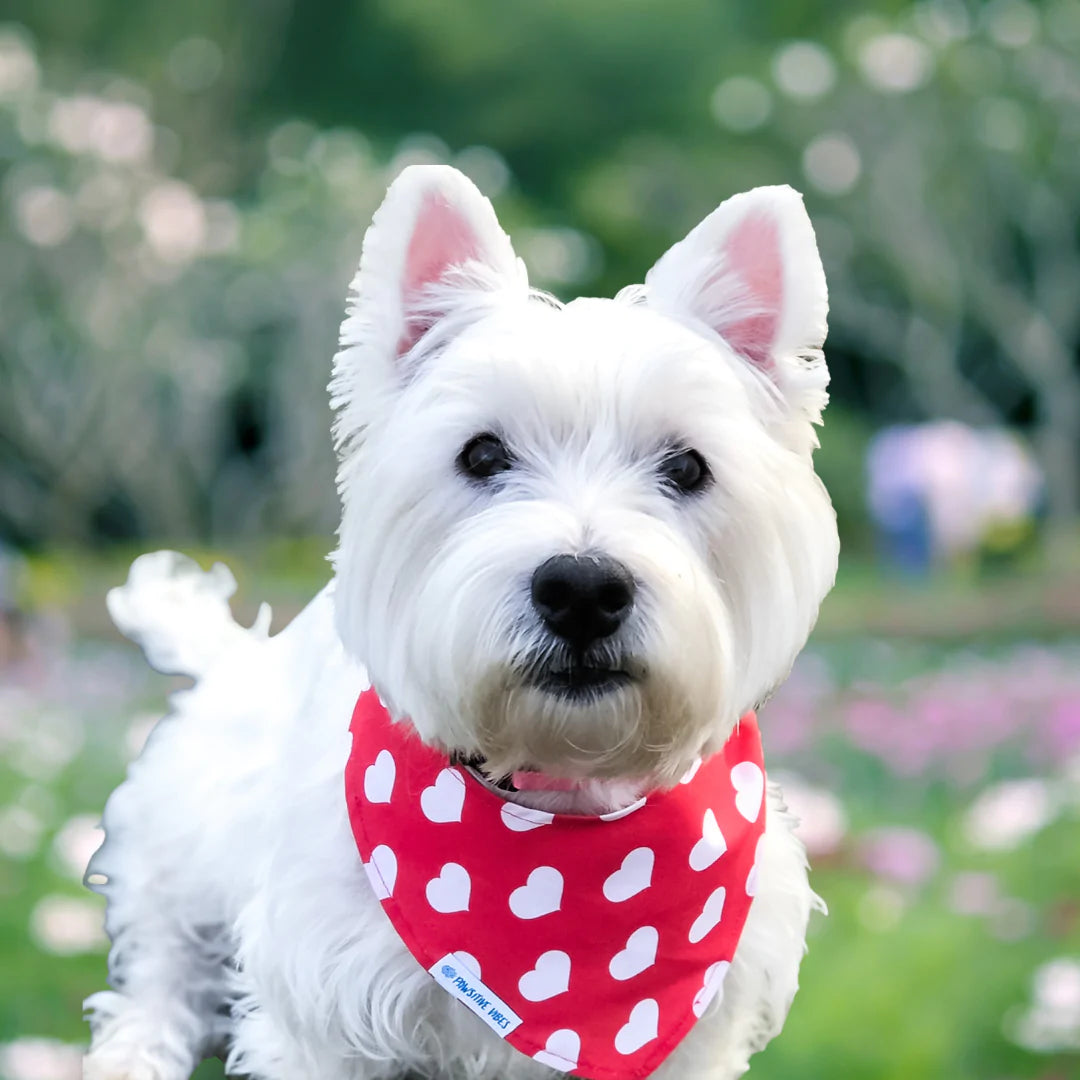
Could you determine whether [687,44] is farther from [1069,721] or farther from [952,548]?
[1069,721]

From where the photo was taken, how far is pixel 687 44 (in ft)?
67.7

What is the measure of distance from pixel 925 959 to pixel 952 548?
10.2 metres

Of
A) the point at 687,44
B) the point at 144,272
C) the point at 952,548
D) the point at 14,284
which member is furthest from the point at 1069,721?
the point at 687,44

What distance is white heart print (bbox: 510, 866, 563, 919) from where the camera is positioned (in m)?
2.42

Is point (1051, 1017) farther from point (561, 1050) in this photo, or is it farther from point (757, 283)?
point (757, 283)

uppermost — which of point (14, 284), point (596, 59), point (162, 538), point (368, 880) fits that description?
point (596, 59)

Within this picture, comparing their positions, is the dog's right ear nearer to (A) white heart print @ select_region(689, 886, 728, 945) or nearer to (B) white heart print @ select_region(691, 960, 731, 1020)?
(A) white heart print @ select_region(689, 886, 728, 945)

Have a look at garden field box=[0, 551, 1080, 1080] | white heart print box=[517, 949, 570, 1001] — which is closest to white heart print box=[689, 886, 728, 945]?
white heart print box=[517, 949, 570, 1001]

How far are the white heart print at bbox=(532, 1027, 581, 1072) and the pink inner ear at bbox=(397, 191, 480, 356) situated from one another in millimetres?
1192

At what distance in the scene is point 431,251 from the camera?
2330 millimetres

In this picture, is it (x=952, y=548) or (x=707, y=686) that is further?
(x=952, y=548)

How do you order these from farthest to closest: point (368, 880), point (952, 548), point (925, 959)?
point (952, 548)
point (925, 959)
point (368, 880)

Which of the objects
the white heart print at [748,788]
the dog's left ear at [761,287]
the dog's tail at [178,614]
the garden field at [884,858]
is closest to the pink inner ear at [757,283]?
the dog's left ear at [761,287]

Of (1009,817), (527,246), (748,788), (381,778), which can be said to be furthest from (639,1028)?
(527,246)
